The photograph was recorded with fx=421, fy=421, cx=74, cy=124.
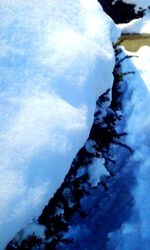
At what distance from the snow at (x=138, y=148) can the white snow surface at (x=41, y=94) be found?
1.50 m

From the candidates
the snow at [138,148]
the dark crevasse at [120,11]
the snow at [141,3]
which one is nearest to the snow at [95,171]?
the snow at [138,148]

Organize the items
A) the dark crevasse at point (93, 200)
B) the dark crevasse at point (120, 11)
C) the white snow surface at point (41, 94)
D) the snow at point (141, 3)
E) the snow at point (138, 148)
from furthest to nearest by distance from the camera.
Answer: the dark crevasse at point (120, 11)
the snow at point (141, 3)
the snow at point (138, 148)
the dark crevasse at point (93, 200)
the white snow surface at point (41, 94)

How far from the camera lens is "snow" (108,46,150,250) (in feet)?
14.3

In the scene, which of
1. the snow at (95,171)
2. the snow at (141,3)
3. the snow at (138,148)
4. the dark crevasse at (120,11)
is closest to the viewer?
the snow at (95,171)

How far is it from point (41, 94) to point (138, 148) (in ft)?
8.19

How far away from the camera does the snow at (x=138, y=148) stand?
436 centimetres

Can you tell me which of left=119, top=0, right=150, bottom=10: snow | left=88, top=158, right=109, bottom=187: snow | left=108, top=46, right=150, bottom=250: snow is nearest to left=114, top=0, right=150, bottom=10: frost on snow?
left=119, top=0, right=150, bottom=10: snow

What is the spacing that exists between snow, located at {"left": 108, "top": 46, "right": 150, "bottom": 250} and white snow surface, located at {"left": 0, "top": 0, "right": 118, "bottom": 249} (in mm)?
1501

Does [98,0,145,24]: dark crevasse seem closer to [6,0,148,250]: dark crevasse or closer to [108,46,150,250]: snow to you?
[108,46,150,250]: snow

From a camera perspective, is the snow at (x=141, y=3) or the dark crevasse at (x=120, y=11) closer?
the snow at (x=141, y=3)

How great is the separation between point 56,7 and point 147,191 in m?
2.26

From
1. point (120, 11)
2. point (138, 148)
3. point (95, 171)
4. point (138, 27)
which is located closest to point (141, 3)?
point (120, 11)

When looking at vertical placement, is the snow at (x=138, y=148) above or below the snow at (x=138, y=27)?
below

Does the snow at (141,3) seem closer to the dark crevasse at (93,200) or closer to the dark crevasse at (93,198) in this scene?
the dark crevasse at (93,200)
